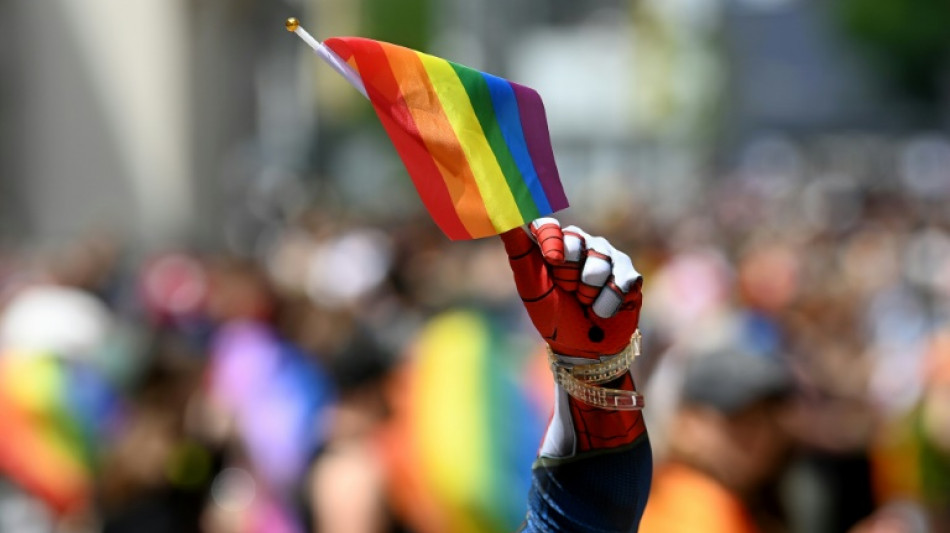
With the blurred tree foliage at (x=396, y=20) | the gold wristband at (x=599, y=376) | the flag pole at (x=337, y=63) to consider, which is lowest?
the blurred tree foliage at (x=396, y=20)

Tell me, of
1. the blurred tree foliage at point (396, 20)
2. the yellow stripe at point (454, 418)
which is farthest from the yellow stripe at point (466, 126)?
the blurred tree foliage at point (396, 20)

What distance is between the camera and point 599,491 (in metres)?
1.77

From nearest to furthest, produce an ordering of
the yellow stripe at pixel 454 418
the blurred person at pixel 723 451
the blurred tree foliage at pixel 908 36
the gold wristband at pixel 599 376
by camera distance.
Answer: the gold wristband at pixel 599 376, the blurred person at pixel 723 451, the yellow stripe at pixel 454 418, the blurred tree foliage at pixel 908 36

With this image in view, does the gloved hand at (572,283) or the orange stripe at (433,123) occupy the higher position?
the orange stripe at (433,123)

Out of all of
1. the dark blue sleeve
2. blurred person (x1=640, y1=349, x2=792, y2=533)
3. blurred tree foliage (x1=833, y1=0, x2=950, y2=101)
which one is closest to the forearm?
the dark blue sleeve

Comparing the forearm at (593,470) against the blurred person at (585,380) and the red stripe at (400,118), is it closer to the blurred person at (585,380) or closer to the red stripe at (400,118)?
the blurred person at (585,380)

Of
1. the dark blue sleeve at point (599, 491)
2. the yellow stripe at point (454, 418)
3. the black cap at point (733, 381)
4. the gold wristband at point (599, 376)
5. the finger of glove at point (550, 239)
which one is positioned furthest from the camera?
the yellow stripe at point (454, 418)

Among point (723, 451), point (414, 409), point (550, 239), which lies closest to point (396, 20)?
point (414, 409)

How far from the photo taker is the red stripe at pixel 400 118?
5.27 ft

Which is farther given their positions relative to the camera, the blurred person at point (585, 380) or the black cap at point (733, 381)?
the black cap at point (733, 381)

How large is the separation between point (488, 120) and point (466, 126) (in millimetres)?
30

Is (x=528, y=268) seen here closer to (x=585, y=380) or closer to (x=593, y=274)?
(x=593, y=274)

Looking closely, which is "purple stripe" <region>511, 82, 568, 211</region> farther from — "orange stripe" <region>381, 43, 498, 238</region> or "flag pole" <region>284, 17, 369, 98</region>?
"flag pole" <region>284, 17, 369, 98</region>

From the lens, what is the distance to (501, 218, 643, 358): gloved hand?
1.56m
